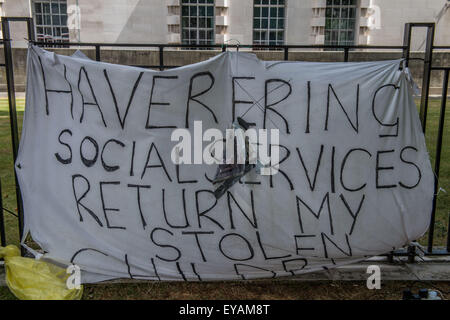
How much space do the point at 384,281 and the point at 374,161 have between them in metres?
1.04

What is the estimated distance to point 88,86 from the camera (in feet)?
10.3

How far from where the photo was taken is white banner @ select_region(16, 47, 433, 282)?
10.3 feet

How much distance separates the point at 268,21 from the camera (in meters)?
18.4

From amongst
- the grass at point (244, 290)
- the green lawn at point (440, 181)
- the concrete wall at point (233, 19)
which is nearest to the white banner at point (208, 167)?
the grass at point (244, 290)

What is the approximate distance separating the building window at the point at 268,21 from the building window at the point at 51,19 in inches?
331

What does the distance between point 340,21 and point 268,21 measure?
3520mm

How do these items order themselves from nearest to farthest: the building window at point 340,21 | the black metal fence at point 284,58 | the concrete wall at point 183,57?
the black metal fence at point 284,58
the concrete wall at point 183,57
the building window at point 340,21

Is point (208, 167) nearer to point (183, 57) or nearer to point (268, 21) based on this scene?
point (183, 57)

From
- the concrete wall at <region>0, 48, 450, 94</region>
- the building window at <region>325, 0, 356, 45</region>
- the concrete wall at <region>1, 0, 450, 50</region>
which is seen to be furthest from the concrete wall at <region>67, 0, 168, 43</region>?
the building window at <region>325, 0, 356, 45</region>

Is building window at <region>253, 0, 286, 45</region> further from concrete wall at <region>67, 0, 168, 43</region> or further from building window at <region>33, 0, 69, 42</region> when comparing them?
building window at <region>33, 0, 69, 42</region>

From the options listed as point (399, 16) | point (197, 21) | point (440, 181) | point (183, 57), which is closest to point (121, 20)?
point (197, 21)

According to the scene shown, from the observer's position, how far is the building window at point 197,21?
59.6ft

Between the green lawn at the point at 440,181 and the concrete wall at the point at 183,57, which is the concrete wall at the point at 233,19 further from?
the green lawn at the point at 440,181
